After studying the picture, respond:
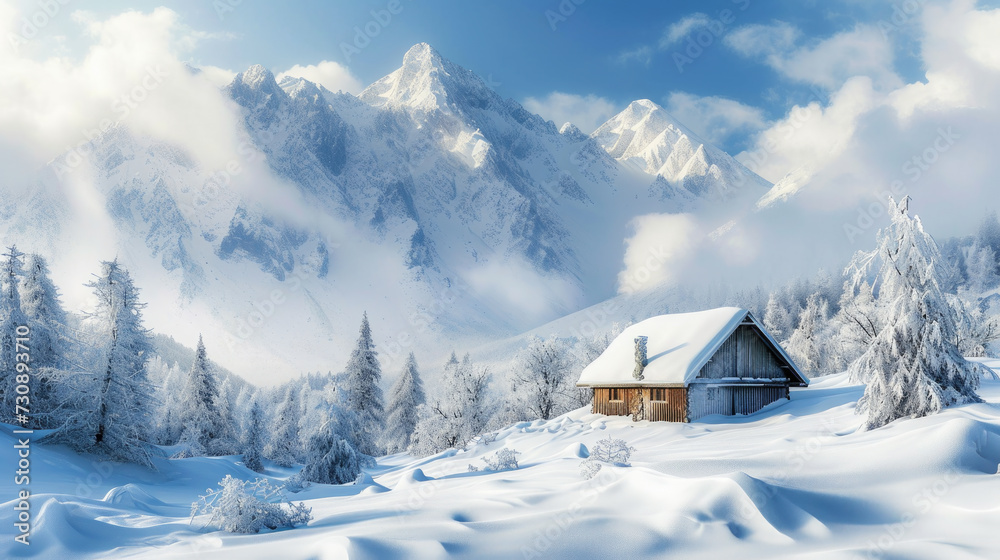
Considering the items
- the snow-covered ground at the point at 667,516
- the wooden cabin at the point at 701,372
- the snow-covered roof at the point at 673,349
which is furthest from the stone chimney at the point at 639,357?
the snow-covered ground at the point at 667,516

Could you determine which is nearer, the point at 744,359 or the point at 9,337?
the point at 9,337

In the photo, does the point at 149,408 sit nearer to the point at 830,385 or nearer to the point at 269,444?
the point at 269,444

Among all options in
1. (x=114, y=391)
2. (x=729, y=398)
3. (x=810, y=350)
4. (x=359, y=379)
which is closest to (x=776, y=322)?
(x=810, y=350)

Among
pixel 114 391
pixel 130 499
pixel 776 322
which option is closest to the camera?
pixel 130 499

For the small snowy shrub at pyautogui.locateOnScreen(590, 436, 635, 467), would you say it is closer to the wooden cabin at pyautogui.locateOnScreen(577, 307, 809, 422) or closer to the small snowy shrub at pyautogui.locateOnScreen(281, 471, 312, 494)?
the small snowy shrub at pyautogui.locateOnScreen(281, 471, 312, 494)

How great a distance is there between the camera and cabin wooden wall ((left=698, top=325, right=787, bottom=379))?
28328 millimetres

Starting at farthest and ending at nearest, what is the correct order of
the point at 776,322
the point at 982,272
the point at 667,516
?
1. the point at 982,272
2. the point at 776,322
3. the point at 667,516

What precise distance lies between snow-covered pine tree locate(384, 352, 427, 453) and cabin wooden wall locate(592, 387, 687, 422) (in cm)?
3151

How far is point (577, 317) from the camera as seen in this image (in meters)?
160

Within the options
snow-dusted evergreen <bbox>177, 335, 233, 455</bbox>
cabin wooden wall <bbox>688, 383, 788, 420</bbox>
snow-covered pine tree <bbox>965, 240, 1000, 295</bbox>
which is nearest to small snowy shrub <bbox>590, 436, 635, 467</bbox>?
cabin wooden wall <bbox>688, 383, 788, 420</bbox>

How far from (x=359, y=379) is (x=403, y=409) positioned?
745cm

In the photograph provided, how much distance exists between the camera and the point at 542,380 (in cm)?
5084

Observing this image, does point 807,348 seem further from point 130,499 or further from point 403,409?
point 130,499

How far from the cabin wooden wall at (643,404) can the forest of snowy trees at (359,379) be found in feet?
26.6
